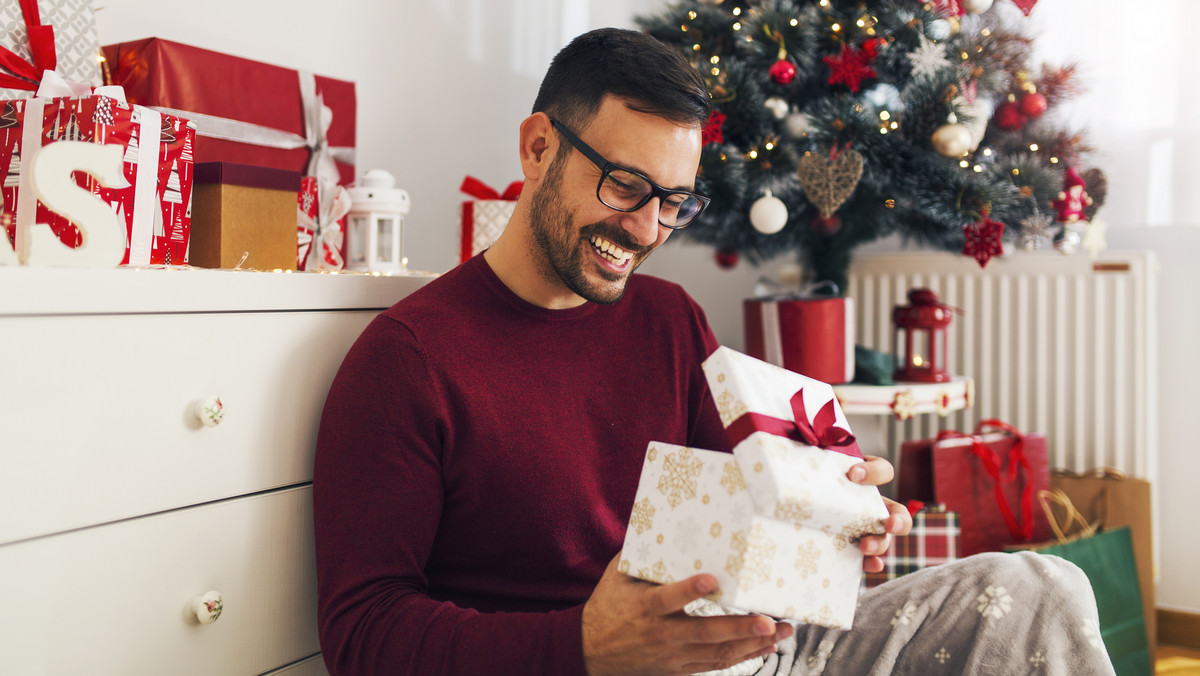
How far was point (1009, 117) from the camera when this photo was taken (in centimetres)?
152

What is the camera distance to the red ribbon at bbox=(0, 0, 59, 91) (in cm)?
83

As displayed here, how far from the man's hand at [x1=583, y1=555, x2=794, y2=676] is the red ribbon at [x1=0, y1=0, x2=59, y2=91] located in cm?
74

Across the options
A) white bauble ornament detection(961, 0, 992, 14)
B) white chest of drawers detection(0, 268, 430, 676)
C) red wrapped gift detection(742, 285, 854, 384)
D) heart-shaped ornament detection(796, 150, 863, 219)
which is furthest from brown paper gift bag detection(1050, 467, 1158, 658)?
white chest of drawers detection(0, 268, 430, 676)

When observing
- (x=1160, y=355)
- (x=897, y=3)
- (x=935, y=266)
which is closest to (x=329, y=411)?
(x=897, y=3)

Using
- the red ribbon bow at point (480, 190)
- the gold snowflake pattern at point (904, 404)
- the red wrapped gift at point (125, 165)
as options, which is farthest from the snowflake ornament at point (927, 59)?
the red wrapped gift at point (125, 165)

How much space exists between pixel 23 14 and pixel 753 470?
0.84 metres

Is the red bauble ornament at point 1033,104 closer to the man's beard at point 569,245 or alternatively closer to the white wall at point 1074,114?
the white wall at point 1074,114

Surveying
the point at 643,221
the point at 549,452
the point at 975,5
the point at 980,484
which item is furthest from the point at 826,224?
the point at 549,452

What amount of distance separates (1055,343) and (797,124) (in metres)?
0.89

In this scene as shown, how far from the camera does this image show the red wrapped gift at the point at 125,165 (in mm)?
743

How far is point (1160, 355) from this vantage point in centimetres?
184

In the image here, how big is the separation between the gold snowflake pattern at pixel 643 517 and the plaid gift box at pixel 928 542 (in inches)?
35.5

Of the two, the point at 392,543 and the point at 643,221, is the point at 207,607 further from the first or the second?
the point at 643,221

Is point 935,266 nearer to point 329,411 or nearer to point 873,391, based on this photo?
point 873,391
